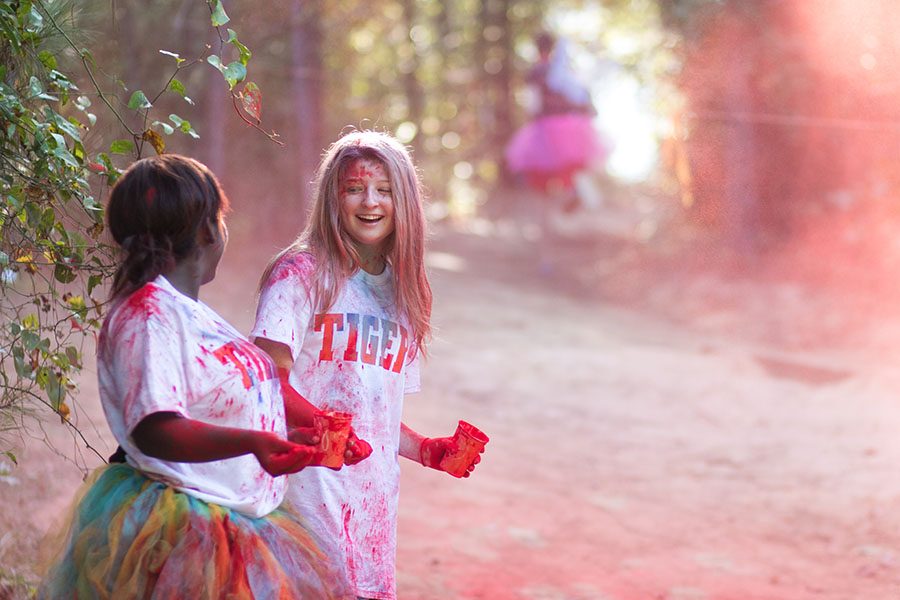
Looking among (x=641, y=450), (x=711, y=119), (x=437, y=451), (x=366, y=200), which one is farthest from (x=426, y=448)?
(x=711, y=119)

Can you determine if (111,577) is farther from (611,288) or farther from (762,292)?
(611,288)

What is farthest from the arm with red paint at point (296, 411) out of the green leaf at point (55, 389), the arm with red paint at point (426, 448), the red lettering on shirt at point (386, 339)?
the green leaf at point (55, 389)

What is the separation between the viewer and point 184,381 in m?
1.96

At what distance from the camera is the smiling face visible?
259 cm

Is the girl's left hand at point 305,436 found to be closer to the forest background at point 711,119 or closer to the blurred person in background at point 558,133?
the forest background at point 711,119

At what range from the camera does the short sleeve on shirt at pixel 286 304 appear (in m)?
2.40

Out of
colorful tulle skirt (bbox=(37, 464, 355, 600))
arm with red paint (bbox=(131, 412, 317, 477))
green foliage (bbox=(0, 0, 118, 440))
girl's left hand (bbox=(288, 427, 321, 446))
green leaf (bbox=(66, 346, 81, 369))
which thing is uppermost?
green foliage (bbox=(0, 0, 118, 440))

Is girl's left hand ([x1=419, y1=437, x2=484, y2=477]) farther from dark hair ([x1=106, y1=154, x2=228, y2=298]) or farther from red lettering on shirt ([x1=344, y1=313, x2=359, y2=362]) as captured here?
dark hair ([x1=106, y1=154, x2=228, y2=298])

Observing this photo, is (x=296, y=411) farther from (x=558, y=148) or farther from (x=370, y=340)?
(x=558, y=148)

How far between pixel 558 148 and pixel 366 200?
9.98 metres

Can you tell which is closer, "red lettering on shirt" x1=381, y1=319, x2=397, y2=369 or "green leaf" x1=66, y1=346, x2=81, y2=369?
"red lettering on shirt" x1=381, y1=319, x2=397, y2=369

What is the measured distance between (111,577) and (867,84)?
999cm

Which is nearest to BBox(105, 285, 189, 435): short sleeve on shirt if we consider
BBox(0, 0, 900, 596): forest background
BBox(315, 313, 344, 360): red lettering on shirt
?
BBox(315, 313, 344, 360): red lettering on shirt

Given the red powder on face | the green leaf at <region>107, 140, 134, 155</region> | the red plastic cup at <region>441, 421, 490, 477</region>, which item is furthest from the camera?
the green leaf at <region>107, 140, 134, 155</region>
